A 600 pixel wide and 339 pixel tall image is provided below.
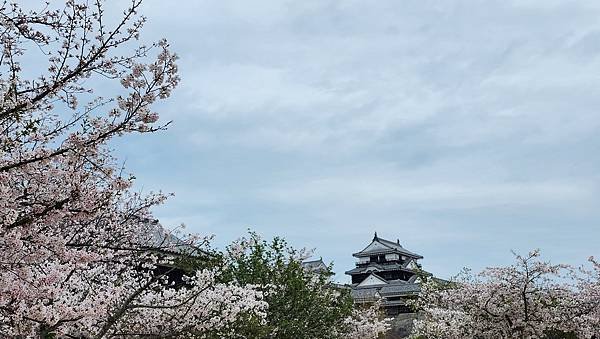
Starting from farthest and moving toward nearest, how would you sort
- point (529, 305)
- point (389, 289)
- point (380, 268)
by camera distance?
point (380, 268) < point (389, 289) < point (529, 305)

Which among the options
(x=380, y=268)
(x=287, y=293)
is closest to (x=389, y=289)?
(x=380, y=268)

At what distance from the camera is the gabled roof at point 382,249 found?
169 feet

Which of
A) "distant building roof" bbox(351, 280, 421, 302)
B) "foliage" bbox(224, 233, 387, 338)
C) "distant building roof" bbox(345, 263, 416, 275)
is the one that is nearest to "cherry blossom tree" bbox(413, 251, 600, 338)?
"foliage" bbox(224, 233, 387, 338)

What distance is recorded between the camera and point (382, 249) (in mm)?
51812

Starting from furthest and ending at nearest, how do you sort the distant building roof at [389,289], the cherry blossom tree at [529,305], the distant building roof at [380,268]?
the distant building roof at [380,268]
the distant building roof at [389,289]
the cherry blossom tree at [529,305]

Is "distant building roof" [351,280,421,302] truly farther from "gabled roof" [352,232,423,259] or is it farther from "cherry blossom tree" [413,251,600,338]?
"cherry blossom tree" [413,251,600,338]

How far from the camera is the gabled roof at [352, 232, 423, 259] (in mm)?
51625

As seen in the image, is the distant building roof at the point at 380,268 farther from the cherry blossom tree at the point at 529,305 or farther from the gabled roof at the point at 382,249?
the cherry blossom tree at the point at 529,305

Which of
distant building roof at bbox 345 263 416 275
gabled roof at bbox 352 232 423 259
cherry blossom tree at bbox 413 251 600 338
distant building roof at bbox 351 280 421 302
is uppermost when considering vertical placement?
gabled roof at bbox 352 232 423 259

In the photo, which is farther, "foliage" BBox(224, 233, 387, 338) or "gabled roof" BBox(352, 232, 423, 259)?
"gabled roof" BBox(352, 232, 423, 259)

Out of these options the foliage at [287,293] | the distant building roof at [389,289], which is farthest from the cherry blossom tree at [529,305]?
the distant building roof at [389,289]

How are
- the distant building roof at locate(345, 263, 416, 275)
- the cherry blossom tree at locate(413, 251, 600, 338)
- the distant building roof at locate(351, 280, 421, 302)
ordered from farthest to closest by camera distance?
the distant building roof at locate(345, 263, 416, 275) < the distant building roof at locate(351, 280, 421, 302) < the cherry blossom tree at locate(413, 251, 600, 338)

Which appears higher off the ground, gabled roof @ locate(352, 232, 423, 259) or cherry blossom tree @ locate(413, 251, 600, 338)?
gabled roof @ locate(352, 232, 423, 259)

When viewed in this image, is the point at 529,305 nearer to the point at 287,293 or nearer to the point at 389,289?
the point at 287,293
